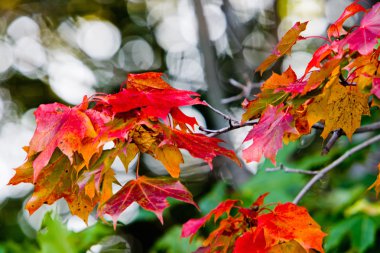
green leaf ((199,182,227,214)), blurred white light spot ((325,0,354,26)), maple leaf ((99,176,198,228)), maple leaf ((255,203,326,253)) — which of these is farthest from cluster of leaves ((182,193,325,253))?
blurred white light spot ((325,0,354,26))

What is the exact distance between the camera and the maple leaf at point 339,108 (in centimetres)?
93

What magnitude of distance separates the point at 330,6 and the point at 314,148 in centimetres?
123

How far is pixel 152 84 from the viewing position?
0.95 metres

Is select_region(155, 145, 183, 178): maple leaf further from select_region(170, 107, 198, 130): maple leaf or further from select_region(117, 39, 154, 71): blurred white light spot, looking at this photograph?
select_region(117, 39, 154, 71): blurred white light spot

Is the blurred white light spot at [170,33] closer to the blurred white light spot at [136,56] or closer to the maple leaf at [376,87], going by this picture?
the blurred white light spot at [136,56]

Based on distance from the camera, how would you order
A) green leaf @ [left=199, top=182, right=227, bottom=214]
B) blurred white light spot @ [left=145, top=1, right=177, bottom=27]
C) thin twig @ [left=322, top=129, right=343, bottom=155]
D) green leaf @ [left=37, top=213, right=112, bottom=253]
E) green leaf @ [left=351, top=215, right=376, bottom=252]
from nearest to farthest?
thin twig @ [left=322, top=129, right=343, bottom=155], green leaf @ [left=351, top=215, right=376, bottom=252], green leaf @ [left=37, top=213, right=112, bottom=253], green leaf @ [left=199, top=182, right=227, bottom=214], blurred white light spot @ [left=145, top=1, right=177, bottom=27]

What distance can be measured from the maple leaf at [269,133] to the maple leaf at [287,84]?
0.03 metres

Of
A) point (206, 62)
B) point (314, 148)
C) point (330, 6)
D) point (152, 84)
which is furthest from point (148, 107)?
point (330, 6)

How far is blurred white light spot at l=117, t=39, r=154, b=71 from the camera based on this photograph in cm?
499

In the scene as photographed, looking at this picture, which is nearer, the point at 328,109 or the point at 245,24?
the point at 328,109

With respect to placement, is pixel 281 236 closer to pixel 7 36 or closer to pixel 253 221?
pixel 253 221

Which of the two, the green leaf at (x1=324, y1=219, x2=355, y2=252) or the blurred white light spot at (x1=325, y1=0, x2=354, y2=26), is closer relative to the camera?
the green leaf at (x1=324, y1=219, x2=355, y2=252)

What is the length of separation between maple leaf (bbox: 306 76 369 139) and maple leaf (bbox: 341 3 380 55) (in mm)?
108

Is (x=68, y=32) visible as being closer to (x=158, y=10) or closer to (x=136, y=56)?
(x=136, y=56)
